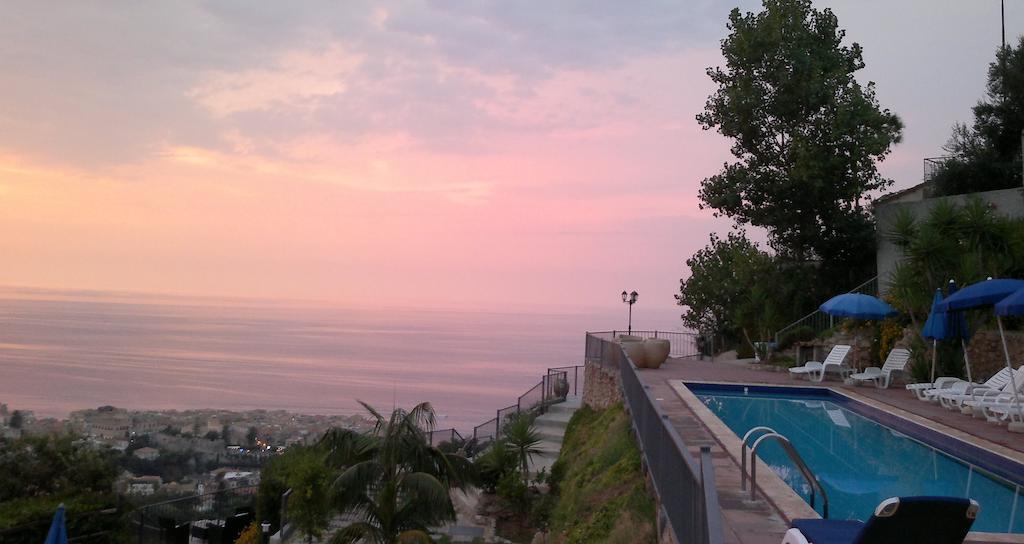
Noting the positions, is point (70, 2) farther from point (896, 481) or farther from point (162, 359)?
point (162, 359)

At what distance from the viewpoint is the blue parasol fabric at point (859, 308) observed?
18641mm

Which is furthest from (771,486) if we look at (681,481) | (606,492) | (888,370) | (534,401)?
(534,401)

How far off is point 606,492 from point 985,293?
693 centimetres

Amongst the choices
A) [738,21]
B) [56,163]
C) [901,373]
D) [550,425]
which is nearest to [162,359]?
[56,163]

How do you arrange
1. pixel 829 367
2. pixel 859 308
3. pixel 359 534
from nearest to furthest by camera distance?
pixel 359 534 → pixel 859 308 → pixel 829 367

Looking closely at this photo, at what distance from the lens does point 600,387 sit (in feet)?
74.2

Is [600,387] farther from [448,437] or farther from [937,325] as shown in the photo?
[937,325]

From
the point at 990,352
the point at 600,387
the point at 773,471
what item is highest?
the point at 990,352

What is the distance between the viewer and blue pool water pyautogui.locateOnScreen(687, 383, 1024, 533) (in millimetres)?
8000

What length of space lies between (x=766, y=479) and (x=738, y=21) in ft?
79.4

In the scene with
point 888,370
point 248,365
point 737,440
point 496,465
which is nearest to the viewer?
point 737,440

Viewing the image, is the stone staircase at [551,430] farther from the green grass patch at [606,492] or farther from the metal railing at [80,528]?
the metal railing at [80,528]

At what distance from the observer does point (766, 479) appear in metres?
7.51

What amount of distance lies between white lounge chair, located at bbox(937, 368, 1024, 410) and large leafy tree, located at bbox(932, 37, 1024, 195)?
15.7 metres
